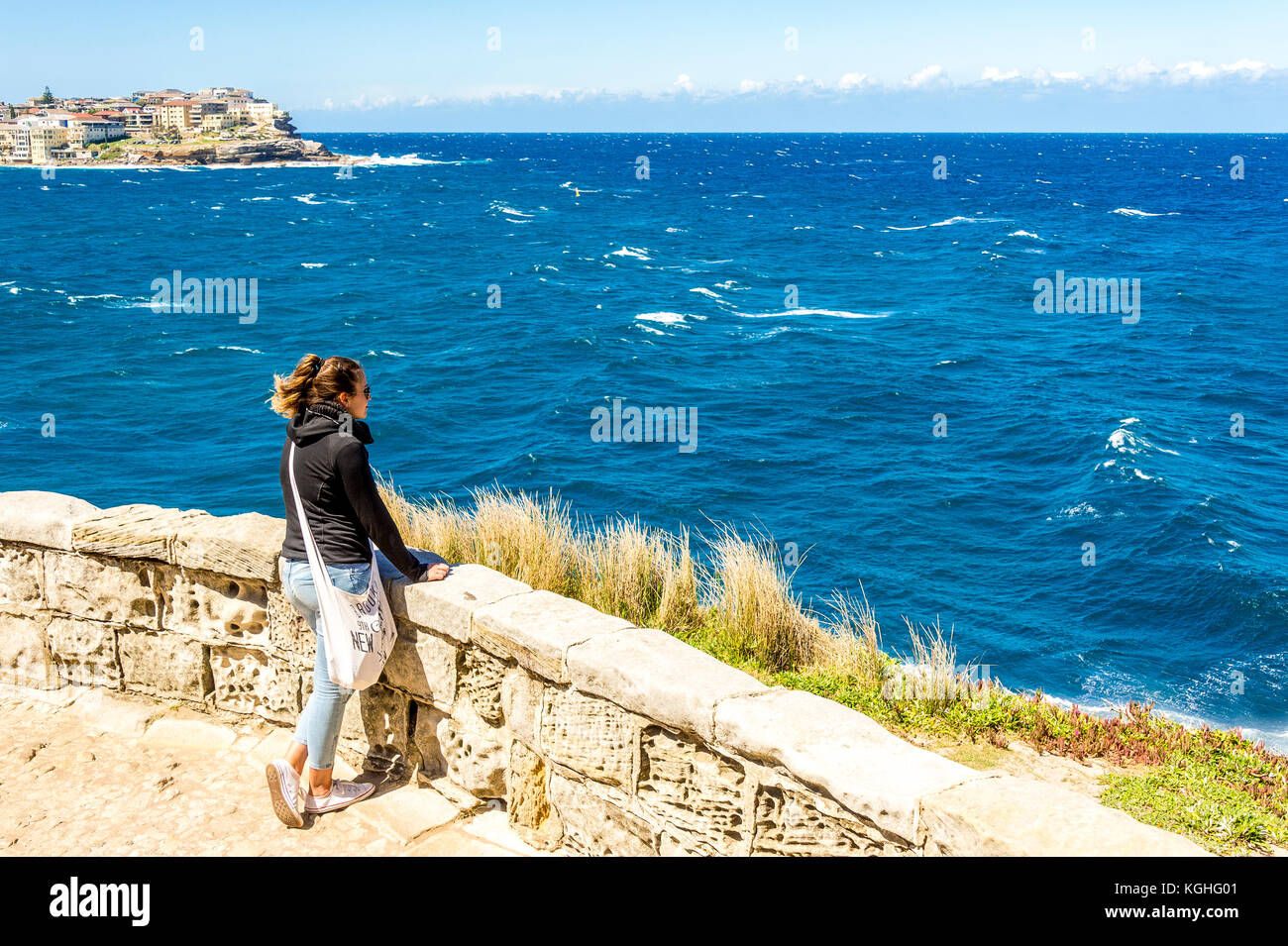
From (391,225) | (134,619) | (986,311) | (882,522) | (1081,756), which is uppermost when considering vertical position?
(391,225)

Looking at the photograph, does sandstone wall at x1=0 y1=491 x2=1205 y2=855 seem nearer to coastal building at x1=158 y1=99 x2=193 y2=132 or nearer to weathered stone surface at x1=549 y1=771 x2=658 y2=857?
weathered stone surface at x1=549 y1=771 x2=658 y2=857

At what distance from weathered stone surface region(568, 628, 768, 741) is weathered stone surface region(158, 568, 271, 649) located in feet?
6.16

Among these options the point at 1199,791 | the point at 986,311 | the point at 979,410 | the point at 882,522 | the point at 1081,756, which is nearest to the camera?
the point at 1199,791

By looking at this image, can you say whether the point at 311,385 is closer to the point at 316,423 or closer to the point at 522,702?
the point at 316,423

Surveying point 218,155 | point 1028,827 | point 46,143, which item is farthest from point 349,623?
point 46,143

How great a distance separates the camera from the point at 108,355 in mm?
33500

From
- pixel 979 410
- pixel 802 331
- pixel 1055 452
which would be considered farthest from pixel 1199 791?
pixel 802 331

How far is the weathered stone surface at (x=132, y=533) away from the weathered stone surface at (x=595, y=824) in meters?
2.27

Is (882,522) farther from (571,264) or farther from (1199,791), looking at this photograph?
(571,264)

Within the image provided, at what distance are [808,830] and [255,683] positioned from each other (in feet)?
9.94

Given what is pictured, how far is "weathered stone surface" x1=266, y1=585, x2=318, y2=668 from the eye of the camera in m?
4.85

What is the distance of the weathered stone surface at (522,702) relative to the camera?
164 inches
